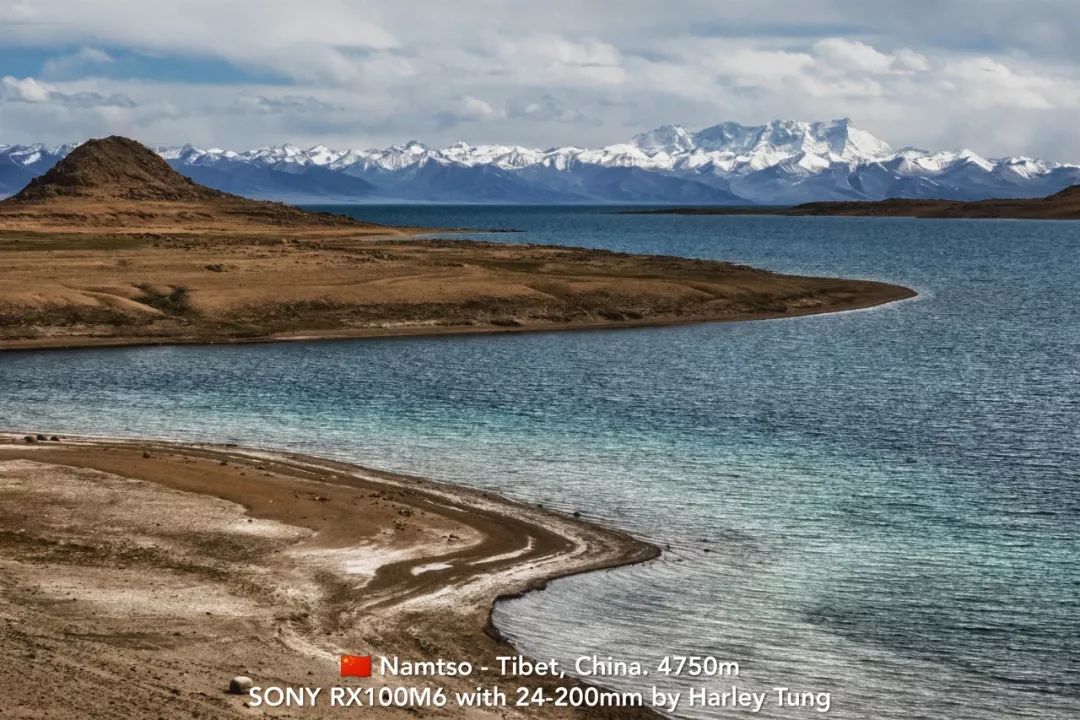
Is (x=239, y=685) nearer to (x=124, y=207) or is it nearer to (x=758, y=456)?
(x=758, y=456)

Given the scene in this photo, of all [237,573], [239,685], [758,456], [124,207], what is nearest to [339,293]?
[758,456]

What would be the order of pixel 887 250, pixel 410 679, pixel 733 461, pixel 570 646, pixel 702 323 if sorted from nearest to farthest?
pixel 410 679, pixel 570 646, pixel 733 461, pixel 702 323, pixel 887 250

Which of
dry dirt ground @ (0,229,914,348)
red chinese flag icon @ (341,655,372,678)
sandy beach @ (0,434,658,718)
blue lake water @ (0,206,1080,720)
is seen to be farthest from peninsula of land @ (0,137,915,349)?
red chinese flag icon @ (341,655,372,678)

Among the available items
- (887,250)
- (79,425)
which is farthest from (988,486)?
(887,250)

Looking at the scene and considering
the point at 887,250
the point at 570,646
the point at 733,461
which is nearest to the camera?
the point at 570,646

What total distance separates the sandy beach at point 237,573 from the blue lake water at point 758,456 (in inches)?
69.9

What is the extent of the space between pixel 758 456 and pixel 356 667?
75.5 ft

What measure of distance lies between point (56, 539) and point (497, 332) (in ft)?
176

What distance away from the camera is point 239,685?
20.1 m

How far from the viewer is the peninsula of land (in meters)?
79.1

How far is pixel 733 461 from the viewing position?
1630 inches

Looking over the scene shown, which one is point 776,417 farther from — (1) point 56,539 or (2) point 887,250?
(2) point 887,250

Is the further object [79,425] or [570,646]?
[79,425]

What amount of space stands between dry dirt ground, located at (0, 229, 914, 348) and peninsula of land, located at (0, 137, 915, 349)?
0.13 m
